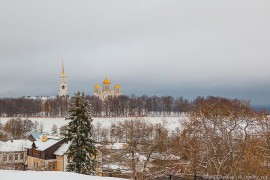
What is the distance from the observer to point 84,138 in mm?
25656

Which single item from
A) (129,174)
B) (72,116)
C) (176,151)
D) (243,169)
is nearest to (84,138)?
(72,116)

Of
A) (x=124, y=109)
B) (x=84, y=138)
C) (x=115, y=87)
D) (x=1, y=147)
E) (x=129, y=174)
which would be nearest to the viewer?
(x=84, y=138)

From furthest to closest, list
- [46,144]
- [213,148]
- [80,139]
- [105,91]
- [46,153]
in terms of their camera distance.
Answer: [105,91] → [46,144] → [46,153] → [80,139] → [213,148]

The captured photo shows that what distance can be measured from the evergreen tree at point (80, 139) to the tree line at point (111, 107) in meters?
89.2

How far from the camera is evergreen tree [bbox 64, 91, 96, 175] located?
24.9 meters

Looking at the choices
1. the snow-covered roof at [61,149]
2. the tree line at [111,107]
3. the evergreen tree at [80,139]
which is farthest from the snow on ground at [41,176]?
the tree line at [111,107]

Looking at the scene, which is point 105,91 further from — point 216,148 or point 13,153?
point 216,148

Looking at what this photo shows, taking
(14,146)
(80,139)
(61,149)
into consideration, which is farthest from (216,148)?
(14,146)

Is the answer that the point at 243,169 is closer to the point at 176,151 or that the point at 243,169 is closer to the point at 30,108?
the point at 176,151

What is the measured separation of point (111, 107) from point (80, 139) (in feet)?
317

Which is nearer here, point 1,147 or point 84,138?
point 84,138

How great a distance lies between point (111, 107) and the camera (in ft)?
400

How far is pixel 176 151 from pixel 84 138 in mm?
8647

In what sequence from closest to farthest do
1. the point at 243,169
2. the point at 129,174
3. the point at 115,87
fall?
the point at 243,169
the point at 129,174
the point at 115,87
